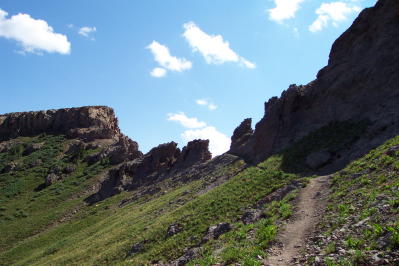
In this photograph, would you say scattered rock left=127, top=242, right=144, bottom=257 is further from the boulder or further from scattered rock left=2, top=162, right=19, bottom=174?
scattered rock left=2, top=162, right=19, bottom=174

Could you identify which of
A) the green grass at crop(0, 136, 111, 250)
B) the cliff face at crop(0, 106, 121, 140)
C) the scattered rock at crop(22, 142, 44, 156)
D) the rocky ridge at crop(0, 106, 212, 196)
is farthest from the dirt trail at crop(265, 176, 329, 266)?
the scattered rock at crop(22, 142, 44, 156)

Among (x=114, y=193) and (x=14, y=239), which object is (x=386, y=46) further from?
(x=14, y=239)

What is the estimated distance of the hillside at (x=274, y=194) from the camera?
1424 cm

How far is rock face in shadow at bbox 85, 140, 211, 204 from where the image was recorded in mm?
60500

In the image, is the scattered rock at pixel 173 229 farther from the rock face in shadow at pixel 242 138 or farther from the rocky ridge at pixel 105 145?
the rocky ridge at pixel 105 145

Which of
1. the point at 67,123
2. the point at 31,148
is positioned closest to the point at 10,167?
the point at 31,148

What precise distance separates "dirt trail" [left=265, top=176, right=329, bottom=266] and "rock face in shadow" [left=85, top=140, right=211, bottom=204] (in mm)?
38003

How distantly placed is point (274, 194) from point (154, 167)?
145 ft

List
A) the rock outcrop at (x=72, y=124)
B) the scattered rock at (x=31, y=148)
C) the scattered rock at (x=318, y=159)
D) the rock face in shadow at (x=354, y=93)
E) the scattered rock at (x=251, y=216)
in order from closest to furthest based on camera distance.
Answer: the scattered rock at (x=251, y=216) → the scattered rock at (x=318, y=159) → the rock face in shadow at (x=354, y=93) → the scattered rock at (x=31, y=148) → the rock outcrop at (x=72, y=124)

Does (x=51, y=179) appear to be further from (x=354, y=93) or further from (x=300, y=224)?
(x=300, y=224)

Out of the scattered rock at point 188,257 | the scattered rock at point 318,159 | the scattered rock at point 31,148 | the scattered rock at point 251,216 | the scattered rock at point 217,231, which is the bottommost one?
the scattered rock at point 188,257

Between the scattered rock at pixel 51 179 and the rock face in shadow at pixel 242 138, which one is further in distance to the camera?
the scattered rock at pixel 51 179

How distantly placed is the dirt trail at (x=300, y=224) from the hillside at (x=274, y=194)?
74 millimetres

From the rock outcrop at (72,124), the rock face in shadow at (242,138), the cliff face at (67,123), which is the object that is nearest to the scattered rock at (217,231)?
the rock face in shadow at (242,138)
